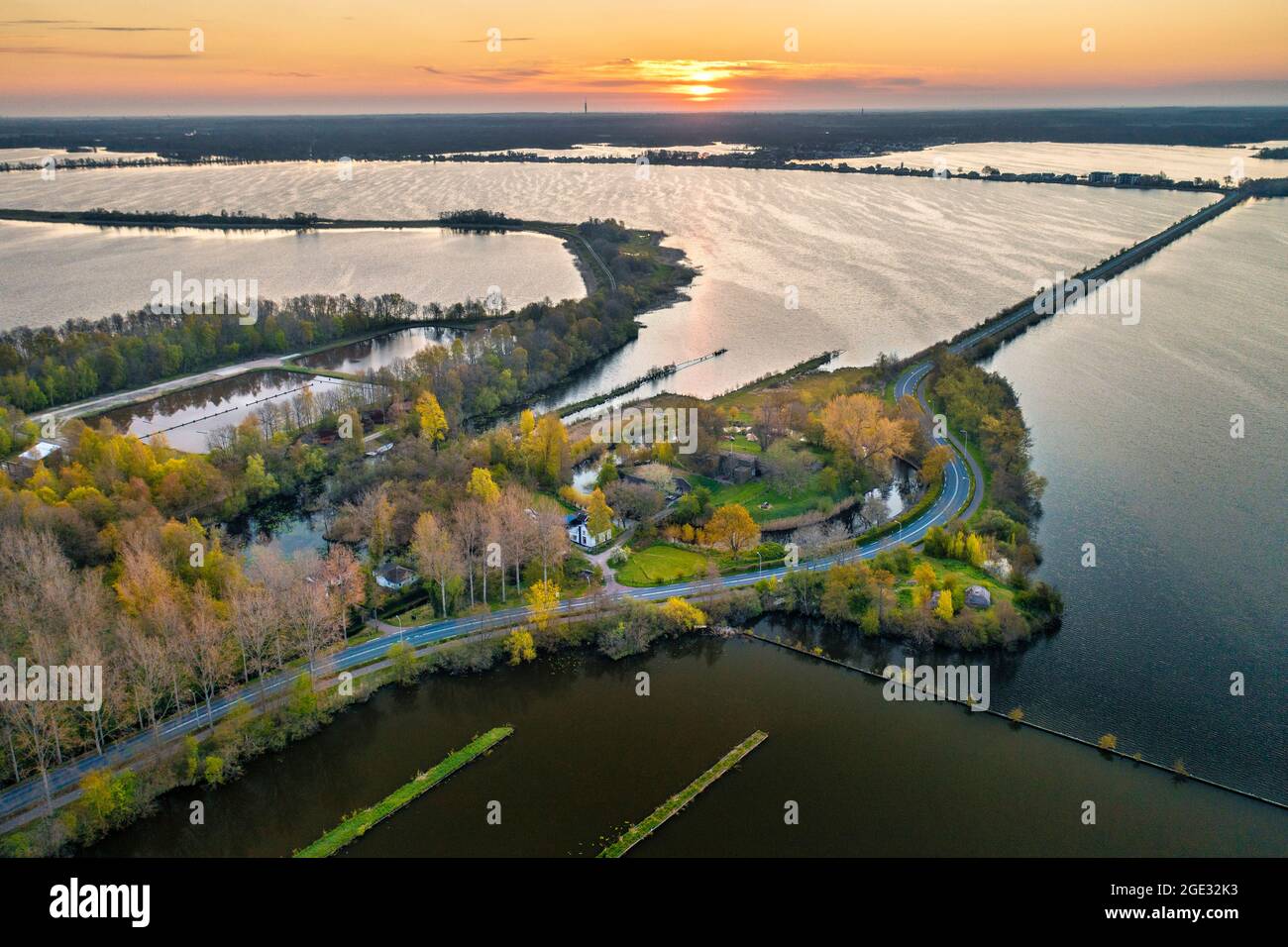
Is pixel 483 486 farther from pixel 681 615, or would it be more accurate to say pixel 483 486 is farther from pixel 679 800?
pixel 679 800

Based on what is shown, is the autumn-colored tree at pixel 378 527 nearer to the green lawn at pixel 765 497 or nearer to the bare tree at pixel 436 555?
the bare tree at pixel 436 555

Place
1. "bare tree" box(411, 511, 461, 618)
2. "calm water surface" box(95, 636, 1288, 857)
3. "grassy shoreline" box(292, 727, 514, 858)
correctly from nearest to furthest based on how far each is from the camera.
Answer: "grassy shoreline" box(292, 727, 514, 858) → "calm water surface" box(95, 636, 1288, 857) → "bare tree" box(411, 511, 461, 618)

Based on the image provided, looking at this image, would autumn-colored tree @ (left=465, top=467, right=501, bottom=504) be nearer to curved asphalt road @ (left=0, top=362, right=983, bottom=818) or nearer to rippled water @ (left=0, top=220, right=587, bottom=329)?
curved asphalt road @ (left=0, top=362, right=983, bottom=818)

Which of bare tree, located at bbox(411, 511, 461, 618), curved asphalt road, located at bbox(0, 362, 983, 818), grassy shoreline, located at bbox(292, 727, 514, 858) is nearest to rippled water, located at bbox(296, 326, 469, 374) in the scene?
bare tree, located at bbox(411, 511, 461, 618)

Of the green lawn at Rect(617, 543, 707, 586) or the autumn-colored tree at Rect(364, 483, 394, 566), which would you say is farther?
the autumn-colored tree at Rect(364, 483, 394, 566)

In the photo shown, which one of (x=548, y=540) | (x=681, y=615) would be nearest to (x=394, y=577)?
(x=548, y=540)

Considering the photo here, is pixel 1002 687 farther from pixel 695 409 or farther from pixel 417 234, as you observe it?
pixel 417 234
